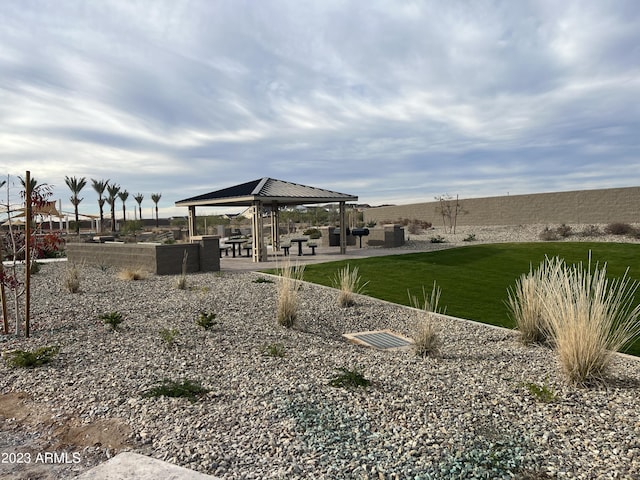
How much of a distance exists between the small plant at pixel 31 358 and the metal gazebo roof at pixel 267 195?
879 centimetres

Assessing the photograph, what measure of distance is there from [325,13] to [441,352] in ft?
17.6

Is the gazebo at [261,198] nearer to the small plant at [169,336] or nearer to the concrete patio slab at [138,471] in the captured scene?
the small plant at [169,336]

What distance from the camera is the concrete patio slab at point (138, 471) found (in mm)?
2275

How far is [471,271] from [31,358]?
337 inches

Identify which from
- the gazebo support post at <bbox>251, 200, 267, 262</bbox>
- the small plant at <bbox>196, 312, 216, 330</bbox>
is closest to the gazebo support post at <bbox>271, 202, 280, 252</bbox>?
the gazebo support post at <bbox>251, 200, 267, 262</bbox>

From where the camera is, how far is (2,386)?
148 inches

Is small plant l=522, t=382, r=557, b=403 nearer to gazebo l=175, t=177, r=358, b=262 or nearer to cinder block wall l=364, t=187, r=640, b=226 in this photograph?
gazebo l=175, t=177, r=358, b=262

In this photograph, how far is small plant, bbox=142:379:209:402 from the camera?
3.32m

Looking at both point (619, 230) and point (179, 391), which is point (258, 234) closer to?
point (179, 391)

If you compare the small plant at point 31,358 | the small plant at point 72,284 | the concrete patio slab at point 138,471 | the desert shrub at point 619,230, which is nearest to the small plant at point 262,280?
the small plant at point 72,284

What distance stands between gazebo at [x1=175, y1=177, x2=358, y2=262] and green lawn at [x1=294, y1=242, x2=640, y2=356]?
93.9 inches

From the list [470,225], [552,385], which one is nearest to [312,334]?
[552,385]

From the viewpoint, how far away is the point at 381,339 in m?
5.41

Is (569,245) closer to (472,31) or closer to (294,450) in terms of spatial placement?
(472,31)
